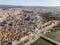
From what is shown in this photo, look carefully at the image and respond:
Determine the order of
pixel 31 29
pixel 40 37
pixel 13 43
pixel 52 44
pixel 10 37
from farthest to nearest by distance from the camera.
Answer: pixel 31 29
pixel 40 37
pixel 10 37
pixel 52 44
pixel 13 43

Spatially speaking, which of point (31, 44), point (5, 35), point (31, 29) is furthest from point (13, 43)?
point (31, 29)

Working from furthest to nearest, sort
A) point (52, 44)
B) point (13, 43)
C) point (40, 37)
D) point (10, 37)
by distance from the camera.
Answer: point (40, 37) → point (10, 37) → point (52, 44) → point (13, 43)

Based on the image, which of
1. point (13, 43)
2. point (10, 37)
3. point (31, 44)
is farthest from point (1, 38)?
point (31, 44)

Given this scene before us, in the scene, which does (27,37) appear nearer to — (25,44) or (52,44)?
(25,44)

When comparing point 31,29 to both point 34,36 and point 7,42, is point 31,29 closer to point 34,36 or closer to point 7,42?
point 34,36

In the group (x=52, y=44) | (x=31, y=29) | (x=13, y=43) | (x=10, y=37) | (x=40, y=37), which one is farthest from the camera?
(x=31, y=29)

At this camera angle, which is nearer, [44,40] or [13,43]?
[13,43]

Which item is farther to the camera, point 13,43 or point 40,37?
point 40,37

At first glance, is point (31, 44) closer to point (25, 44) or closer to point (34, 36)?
point (25, 44)
